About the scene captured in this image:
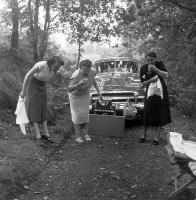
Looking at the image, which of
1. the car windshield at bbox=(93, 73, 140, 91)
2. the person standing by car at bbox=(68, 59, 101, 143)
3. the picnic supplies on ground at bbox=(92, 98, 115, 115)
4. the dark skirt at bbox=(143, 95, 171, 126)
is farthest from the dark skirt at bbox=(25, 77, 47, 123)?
the car windshield at bbox=(93, 73, 140, 91)

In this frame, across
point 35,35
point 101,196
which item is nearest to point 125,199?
point 101,196

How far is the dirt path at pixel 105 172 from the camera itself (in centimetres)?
454

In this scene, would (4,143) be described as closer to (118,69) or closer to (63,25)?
(118,69)

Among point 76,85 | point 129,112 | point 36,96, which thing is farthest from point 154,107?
point 36,96

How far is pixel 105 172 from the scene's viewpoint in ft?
17.8

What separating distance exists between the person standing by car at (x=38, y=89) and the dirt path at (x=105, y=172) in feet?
2.33

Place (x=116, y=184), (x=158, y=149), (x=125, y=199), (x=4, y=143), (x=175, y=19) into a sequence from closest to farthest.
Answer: (x=125, y=199)
(x=116, y=184)
(x=4, y=143)
(x=158, y=149)
(x=175, y=19)

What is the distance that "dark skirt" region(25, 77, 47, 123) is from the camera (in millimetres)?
6746

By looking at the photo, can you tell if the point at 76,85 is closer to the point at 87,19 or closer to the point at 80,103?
the point at 80,103

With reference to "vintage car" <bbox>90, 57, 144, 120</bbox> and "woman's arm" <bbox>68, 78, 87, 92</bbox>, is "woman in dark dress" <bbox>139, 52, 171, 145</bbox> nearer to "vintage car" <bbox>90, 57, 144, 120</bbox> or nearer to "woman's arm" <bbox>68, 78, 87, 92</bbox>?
"vintage car" <bbox>90, 57, 144, 120</bbox>

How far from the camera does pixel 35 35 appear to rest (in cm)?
1489

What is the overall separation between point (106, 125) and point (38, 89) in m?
1.87

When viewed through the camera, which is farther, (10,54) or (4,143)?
(10,54)

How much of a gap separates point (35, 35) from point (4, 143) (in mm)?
9409
